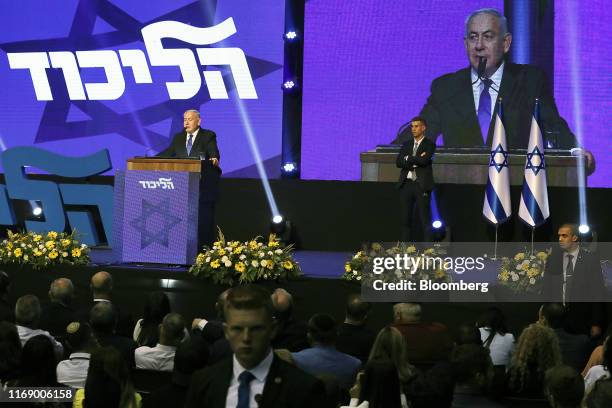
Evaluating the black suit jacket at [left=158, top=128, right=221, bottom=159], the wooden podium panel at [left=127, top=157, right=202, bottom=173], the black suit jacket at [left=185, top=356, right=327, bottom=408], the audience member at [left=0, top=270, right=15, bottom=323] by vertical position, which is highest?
the black suit jacket at [left=158, top=128, right=221, bottom=159]

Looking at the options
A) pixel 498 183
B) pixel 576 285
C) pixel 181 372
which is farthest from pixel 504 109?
pixel 181 372

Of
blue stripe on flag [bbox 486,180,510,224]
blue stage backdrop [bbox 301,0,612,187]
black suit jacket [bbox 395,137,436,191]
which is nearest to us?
black suit jacket [bbox 395,137,436,191]

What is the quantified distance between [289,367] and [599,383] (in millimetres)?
1478

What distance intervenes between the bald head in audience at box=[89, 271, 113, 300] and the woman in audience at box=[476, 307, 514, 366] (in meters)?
2.39

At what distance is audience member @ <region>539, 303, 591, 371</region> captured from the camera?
20.6ft

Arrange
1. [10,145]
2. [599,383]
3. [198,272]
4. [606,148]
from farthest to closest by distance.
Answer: [10,145] → [606,148] → [198,272] → [599,383]

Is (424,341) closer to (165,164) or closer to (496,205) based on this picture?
(165,164)

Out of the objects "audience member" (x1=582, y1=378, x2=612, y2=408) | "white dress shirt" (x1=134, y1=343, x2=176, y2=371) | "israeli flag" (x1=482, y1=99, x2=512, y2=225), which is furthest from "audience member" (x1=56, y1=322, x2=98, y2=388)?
"israeli flag" (x1=482, y1=99, x2=512, y2=225)

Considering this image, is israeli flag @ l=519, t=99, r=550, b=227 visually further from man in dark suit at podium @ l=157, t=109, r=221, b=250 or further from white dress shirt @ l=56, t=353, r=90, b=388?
white dress shirt @ l=56, t=353, r=90, b=388

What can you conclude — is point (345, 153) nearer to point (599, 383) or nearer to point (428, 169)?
point (428, 169)

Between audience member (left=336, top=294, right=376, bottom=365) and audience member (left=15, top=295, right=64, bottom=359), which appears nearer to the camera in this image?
audience member (left=15, top=295, right=64, bottom=359)

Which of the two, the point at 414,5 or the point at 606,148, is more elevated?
the point at 414,5

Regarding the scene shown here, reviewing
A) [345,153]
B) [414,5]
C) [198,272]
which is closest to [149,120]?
[345,153]

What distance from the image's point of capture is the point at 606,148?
35.0 ft
